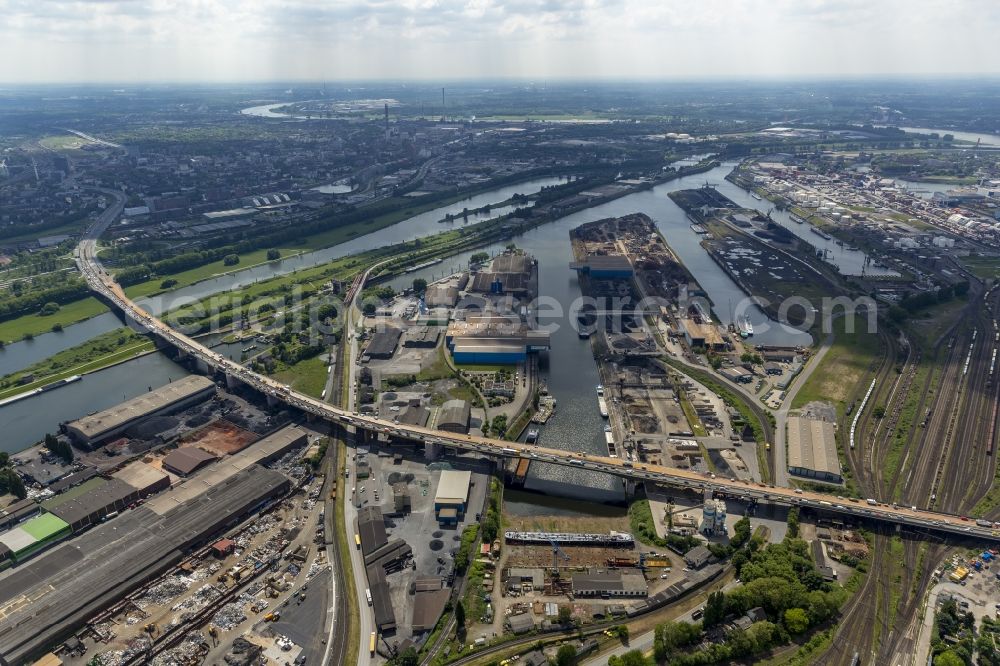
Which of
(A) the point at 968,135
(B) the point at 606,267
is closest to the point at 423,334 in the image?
(B) the point at 606,267

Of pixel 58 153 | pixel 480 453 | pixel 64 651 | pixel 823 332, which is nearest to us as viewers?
pixel 64 651

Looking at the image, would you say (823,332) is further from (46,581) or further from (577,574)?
(46,581)

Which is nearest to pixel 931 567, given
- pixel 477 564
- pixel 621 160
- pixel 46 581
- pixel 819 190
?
pixel 477 564

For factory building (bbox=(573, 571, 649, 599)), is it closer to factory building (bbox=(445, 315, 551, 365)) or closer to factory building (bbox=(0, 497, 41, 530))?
factory building (bbox=(445, 315, 551, 365))

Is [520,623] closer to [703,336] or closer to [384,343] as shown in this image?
[384,343]

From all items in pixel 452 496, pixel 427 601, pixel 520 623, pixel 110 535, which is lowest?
pixel 520 623

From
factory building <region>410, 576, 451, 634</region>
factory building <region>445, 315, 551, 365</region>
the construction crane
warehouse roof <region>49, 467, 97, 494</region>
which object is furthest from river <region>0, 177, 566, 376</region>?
the construction crane

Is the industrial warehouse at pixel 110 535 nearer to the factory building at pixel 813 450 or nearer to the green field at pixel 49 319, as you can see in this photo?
the factory building at pixel 813 450

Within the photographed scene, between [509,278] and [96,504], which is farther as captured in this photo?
[509,278]
